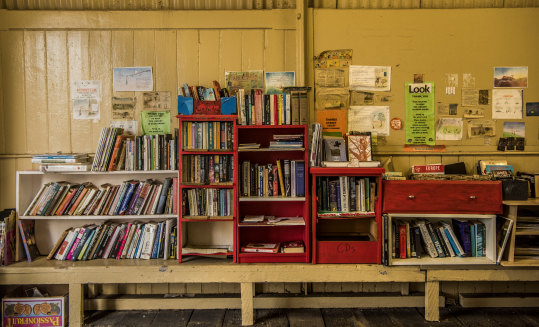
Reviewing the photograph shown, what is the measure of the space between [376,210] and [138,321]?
2.00 metres

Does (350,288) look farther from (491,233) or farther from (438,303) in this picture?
(491,233)

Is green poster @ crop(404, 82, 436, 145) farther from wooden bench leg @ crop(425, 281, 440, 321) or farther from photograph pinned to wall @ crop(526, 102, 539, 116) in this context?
wooden bench leg @ crop(425, 281, 440, 321)

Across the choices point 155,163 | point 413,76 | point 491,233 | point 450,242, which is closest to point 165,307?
point 155,163

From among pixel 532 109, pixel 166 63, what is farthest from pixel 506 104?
pixel 166 63

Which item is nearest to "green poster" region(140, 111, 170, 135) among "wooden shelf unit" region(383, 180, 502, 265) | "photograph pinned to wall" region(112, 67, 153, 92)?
"photograph pinned to wall" region(112, 67, 153, 92)

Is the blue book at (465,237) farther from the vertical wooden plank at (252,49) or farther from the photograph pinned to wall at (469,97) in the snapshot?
the vertical wooden plank at (252,49)

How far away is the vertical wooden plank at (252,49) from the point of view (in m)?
2.65

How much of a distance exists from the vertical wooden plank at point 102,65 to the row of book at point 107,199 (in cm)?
44

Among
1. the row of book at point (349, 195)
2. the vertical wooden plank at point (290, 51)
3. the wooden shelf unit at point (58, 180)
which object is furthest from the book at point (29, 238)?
the vertical wooden plank at point (290, 51)

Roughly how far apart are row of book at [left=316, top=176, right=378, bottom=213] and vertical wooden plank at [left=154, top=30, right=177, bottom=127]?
55.1 inches

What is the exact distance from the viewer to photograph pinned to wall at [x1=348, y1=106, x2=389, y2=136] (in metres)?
2.64

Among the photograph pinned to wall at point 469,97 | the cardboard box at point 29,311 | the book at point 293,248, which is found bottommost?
the cardboard box at point 29,311

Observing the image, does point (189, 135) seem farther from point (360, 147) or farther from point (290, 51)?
point (360, 147)

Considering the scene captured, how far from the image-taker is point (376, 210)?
2340mm
